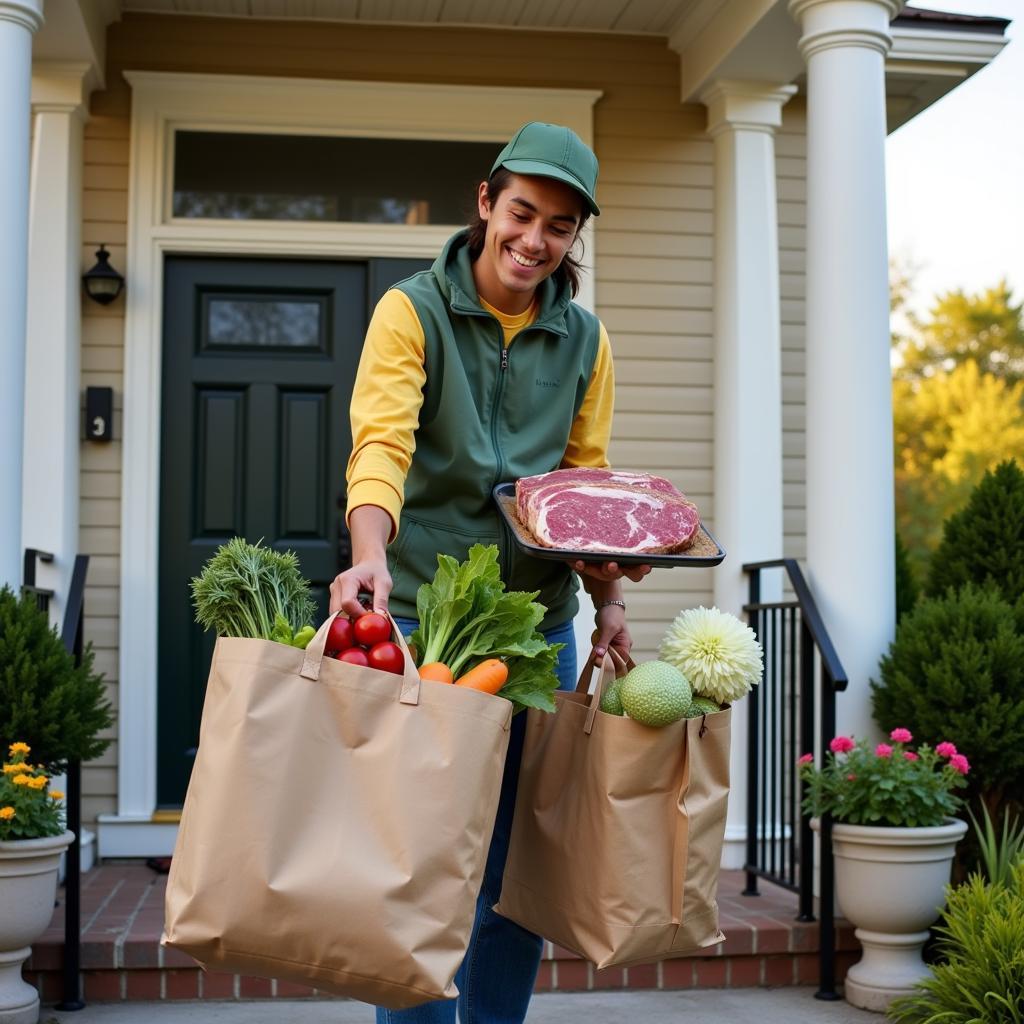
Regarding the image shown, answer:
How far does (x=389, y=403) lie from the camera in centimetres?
218

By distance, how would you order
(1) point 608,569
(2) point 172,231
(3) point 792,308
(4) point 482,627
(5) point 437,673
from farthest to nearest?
1. (3) point 792,308
2. (2) point 172,231
3. (1) point 608,569
4. (4) point 482,627
5. (5) point 437,673

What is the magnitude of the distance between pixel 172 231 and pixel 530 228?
3.26 m

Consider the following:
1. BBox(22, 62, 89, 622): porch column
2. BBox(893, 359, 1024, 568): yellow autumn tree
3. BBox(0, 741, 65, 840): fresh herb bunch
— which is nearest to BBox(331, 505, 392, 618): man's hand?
BBox(0, 741, 65, 840): fresh herb bunch

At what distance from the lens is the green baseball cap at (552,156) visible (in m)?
2.14

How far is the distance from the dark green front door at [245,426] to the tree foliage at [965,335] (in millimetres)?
27963

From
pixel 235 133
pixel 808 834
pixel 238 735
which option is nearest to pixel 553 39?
pixel 235 133

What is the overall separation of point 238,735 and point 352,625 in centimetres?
22

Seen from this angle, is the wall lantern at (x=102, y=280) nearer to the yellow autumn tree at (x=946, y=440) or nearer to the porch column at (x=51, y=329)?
the porch column at (x=51, y=329)

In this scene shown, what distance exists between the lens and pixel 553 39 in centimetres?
538

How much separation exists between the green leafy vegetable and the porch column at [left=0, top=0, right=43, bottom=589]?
238 cm

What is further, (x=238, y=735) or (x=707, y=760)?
(x=707, y=760)

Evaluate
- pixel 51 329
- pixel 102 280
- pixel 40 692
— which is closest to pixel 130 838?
pixel 40 692

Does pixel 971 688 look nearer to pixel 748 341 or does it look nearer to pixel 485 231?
pixel 748 341

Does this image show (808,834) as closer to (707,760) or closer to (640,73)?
(707,760)
